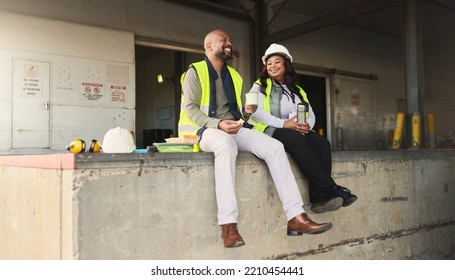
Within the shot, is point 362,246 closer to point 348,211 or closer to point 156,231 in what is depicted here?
point 348,211

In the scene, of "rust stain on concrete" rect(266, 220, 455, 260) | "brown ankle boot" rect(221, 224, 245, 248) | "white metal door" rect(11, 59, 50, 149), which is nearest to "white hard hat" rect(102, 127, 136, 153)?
"brown ankle boot" rect(221, 224, 245, 248)

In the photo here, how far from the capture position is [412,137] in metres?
5.74

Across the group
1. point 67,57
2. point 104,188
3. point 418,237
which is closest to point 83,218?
point 104,188

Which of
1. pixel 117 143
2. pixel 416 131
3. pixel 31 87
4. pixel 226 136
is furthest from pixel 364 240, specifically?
pixel 31 87

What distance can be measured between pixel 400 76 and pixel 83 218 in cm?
1041

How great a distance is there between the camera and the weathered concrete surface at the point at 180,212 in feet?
7.23

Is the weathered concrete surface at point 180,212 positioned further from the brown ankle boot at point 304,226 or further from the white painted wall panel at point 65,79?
the white painted wall panel at point 65,79

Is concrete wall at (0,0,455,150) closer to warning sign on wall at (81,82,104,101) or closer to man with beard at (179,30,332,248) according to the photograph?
warning sign on wall at (81,82,104,101)

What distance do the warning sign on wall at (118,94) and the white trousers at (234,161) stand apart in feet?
13.1

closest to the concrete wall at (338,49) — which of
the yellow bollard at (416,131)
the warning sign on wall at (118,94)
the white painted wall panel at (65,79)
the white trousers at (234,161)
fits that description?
the white painted wall panel at (65,79)

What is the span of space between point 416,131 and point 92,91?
181 inches

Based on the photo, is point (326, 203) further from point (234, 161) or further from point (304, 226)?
point (234, 161)

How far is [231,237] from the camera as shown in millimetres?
2480
